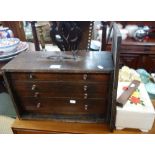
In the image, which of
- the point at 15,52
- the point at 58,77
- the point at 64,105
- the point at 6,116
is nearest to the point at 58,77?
the point at 58,77

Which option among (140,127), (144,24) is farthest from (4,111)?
(144,24)

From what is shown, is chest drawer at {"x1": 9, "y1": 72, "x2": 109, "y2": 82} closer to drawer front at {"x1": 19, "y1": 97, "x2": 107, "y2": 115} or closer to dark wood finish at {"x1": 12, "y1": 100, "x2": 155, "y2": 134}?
drawer front at {"x1": 19, "y1": 97, "x2": 107, "y2": 115}

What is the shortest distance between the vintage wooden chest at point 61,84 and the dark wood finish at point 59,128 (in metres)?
0.03

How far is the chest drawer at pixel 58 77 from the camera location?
815 mm

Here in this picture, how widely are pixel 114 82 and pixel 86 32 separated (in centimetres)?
45

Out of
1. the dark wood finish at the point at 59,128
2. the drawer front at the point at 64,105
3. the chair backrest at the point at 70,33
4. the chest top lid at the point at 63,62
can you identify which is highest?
the chair backrest at the point at 70,33

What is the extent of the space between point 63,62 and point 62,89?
5.8 inches

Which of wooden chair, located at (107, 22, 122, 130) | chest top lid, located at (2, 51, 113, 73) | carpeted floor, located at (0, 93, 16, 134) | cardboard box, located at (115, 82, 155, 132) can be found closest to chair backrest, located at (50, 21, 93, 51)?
chest top lid, located at (2, 51, 113, 73)

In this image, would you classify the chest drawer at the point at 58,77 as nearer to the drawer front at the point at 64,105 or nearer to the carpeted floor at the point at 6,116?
the drawer front at the point at 64,105

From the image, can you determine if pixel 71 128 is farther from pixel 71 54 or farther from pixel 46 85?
pixel 71 54

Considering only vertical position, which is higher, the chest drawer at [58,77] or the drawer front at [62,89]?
the chest drawer at [58,77]

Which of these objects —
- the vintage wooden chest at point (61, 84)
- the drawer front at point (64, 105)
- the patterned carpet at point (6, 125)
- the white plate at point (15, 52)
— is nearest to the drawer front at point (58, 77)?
the vintage wooden chest at point (61, 84)

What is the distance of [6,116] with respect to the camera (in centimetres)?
116

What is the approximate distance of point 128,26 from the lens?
1661 mm
